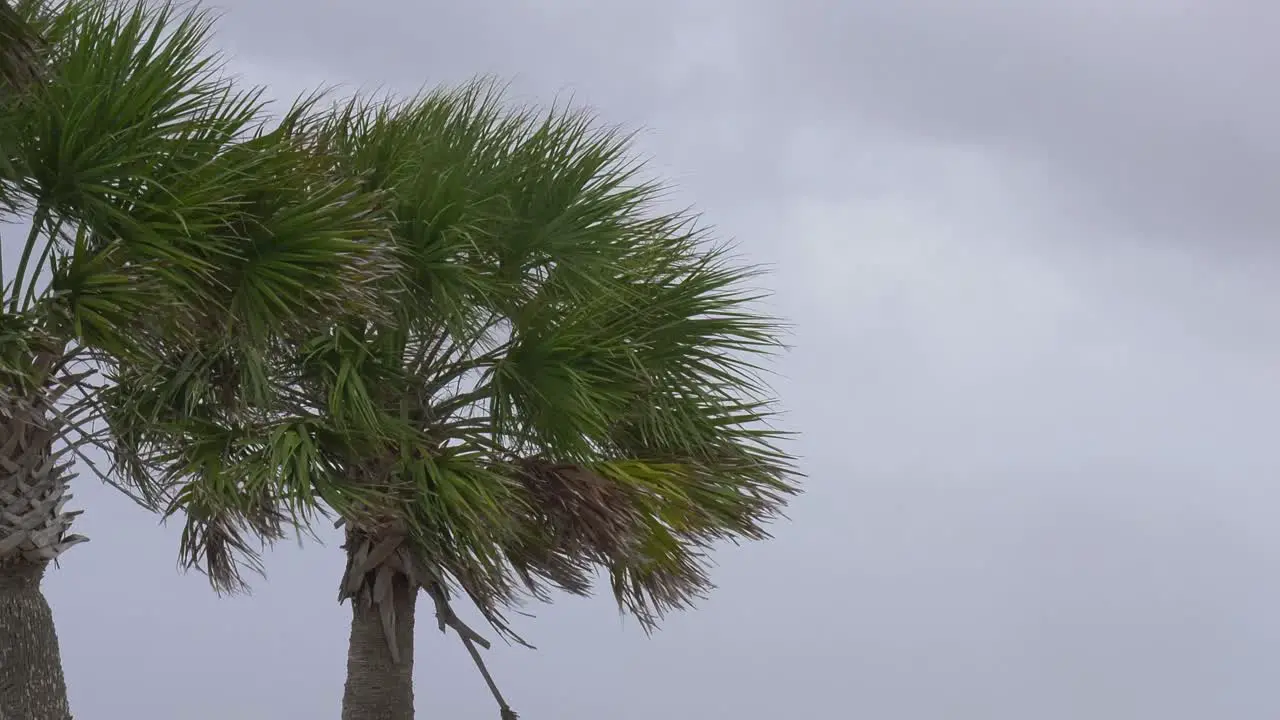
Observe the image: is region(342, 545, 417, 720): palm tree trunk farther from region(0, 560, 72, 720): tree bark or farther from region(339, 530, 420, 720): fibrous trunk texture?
region(0, 560, 72, 720): tree bark

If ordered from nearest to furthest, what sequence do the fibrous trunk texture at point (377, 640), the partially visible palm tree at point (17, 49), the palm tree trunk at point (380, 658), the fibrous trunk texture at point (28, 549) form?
1. the partially visible palm tree at point (17, 49)
2. the fibrous trunk texture at point (28, 549)
3. the fibrous trunk texture at point (377, 640)
4. the palm tree trunk at point (380, 658)

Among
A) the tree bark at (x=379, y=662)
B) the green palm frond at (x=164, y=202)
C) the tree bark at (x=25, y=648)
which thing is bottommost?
the tree bark at (x=25, y=648)

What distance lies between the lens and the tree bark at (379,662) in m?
9.58

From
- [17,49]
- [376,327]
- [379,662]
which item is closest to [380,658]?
[379,662]

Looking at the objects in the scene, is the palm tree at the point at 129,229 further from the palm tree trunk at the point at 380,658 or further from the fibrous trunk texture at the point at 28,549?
the palm tree trunk at the point at 380,658

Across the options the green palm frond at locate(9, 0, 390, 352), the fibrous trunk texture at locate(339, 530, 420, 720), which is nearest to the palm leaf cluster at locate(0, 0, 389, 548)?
the green palm frond at locate(9, 0, 390, 352)

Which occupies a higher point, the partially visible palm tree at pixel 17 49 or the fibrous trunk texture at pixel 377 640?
the partially visible palm tree at pixel 17 49

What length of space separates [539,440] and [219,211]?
257 centimetres

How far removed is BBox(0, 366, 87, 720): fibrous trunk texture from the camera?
26.9 ft

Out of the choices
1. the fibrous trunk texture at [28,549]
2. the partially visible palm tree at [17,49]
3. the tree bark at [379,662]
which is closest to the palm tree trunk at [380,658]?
the tree bark at [379,662]

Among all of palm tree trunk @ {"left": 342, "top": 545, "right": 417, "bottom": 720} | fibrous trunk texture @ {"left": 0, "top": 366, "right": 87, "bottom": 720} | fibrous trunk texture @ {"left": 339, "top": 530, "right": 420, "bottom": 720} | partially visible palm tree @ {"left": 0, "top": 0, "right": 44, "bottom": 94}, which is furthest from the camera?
palm tree trunk @ {"left": 342, "top": 545, "right": 417, "bottom": 720}

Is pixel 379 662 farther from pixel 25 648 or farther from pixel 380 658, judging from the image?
pixel 25 648

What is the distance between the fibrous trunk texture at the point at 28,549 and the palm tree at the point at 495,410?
506 mm

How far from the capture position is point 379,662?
31.5 feet
